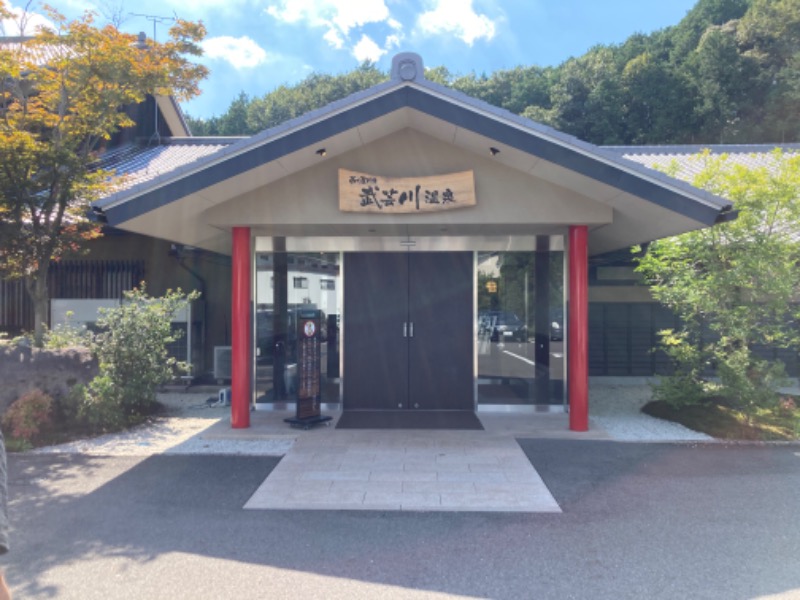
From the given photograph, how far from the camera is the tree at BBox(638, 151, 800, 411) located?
8.02 m

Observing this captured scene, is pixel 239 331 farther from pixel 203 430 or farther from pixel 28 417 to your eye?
pixel 28 417

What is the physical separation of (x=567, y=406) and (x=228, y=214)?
573 cm

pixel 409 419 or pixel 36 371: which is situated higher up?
pixel 36 371

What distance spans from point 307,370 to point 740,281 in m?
6.01

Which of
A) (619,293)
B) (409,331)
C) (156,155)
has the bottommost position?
(409,331)

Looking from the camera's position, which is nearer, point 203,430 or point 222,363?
point 203,430

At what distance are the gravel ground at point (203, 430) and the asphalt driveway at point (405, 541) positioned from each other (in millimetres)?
788

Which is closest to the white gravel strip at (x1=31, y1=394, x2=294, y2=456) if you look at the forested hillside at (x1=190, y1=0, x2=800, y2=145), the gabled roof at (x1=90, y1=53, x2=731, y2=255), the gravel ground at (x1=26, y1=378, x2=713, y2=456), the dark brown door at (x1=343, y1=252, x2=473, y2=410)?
the gravel ground at (x1=26, y1=378, x2=713, y2=456)

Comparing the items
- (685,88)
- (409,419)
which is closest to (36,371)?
(409,419)

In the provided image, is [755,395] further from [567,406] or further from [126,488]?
[126,488]

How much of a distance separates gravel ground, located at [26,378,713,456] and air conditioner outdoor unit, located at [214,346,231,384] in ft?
2.49

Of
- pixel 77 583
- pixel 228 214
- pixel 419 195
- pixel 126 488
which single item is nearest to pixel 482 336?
pixel 419 195

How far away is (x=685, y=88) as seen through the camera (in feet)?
121

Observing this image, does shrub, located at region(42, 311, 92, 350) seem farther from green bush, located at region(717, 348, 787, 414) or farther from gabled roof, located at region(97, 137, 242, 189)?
green bush, located at region(717, 348, 787, 414)
